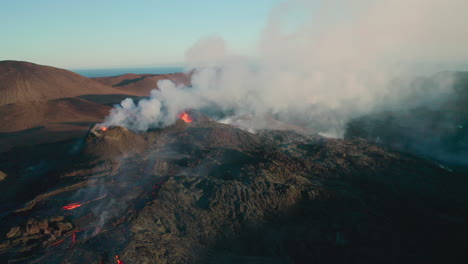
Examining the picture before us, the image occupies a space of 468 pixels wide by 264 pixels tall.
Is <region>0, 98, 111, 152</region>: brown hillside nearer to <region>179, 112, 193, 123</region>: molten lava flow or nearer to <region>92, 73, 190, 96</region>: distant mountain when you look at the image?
<region>179, 112, 193, 123</region>: molten lava flow

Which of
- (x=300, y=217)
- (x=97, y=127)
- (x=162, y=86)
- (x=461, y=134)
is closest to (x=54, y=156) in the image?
(x=97, y=127)

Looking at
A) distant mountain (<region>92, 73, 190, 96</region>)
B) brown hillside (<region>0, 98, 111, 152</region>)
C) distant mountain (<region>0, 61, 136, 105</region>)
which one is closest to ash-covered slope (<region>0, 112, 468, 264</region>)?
brown hillside (<region>0, 98, 111, 152</region>)

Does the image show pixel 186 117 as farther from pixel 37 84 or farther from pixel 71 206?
pixel 37 84

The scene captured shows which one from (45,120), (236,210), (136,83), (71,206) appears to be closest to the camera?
(71,206)

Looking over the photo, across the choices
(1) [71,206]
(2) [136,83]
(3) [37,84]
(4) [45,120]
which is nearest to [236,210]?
(1) [71,206]

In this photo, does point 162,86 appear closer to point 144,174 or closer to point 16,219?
point 144,174

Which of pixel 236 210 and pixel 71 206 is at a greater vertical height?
pixel 71 206

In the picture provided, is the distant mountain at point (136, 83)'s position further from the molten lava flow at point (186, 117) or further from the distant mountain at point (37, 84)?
the molten lava flow at point (186, 117)
